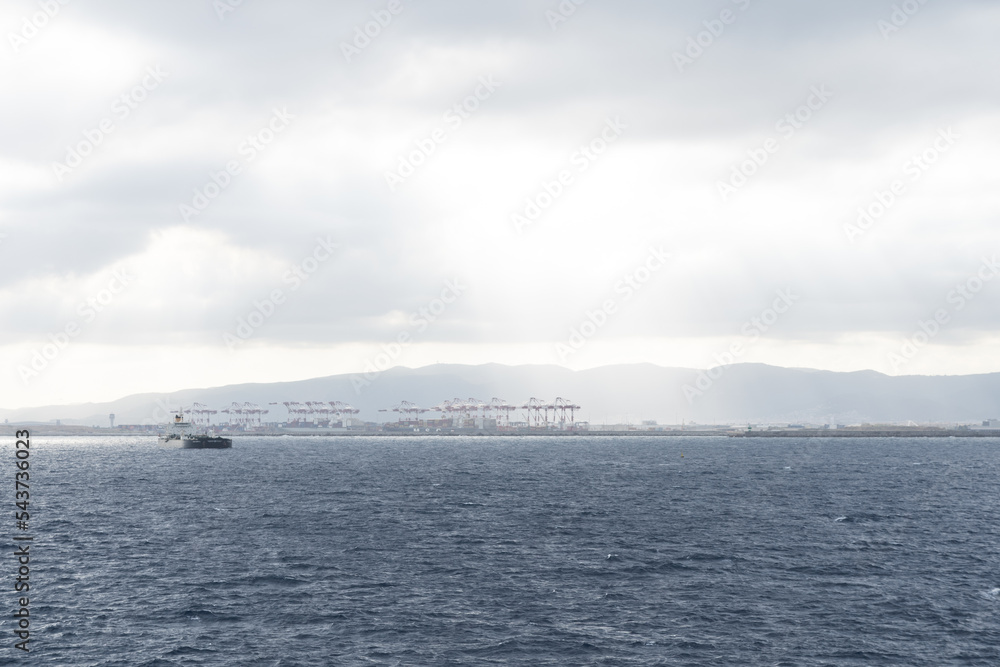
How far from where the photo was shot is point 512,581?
62406 mm

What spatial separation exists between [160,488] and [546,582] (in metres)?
102

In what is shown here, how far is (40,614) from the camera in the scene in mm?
53094

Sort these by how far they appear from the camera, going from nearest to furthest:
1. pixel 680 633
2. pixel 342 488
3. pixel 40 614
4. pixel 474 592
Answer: pixel 680 633
pixel 40 614
pixel 474 592
pixel 342 488

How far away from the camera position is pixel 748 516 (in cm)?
9969

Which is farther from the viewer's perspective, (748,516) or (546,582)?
(748,516)

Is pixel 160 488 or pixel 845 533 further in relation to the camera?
pixel 160 488

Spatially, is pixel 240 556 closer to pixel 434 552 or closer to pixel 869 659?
pixel 434 552

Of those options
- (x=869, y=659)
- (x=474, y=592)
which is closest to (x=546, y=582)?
(x=474, y=592)

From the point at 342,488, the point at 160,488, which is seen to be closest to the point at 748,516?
the point at 342,488

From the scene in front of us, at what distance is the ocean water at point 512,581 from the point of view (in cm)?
4612

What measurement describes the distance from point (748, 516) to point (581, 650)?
60805 mm

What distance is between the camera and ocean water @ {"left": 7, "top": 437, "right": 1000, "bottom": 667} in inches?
1816

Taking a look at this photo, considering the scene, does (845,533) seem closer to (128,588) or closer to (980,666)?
(980,666)

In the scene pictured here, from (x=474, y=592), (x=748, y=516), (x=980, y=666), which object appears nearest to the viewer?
(x=980, y=666)
